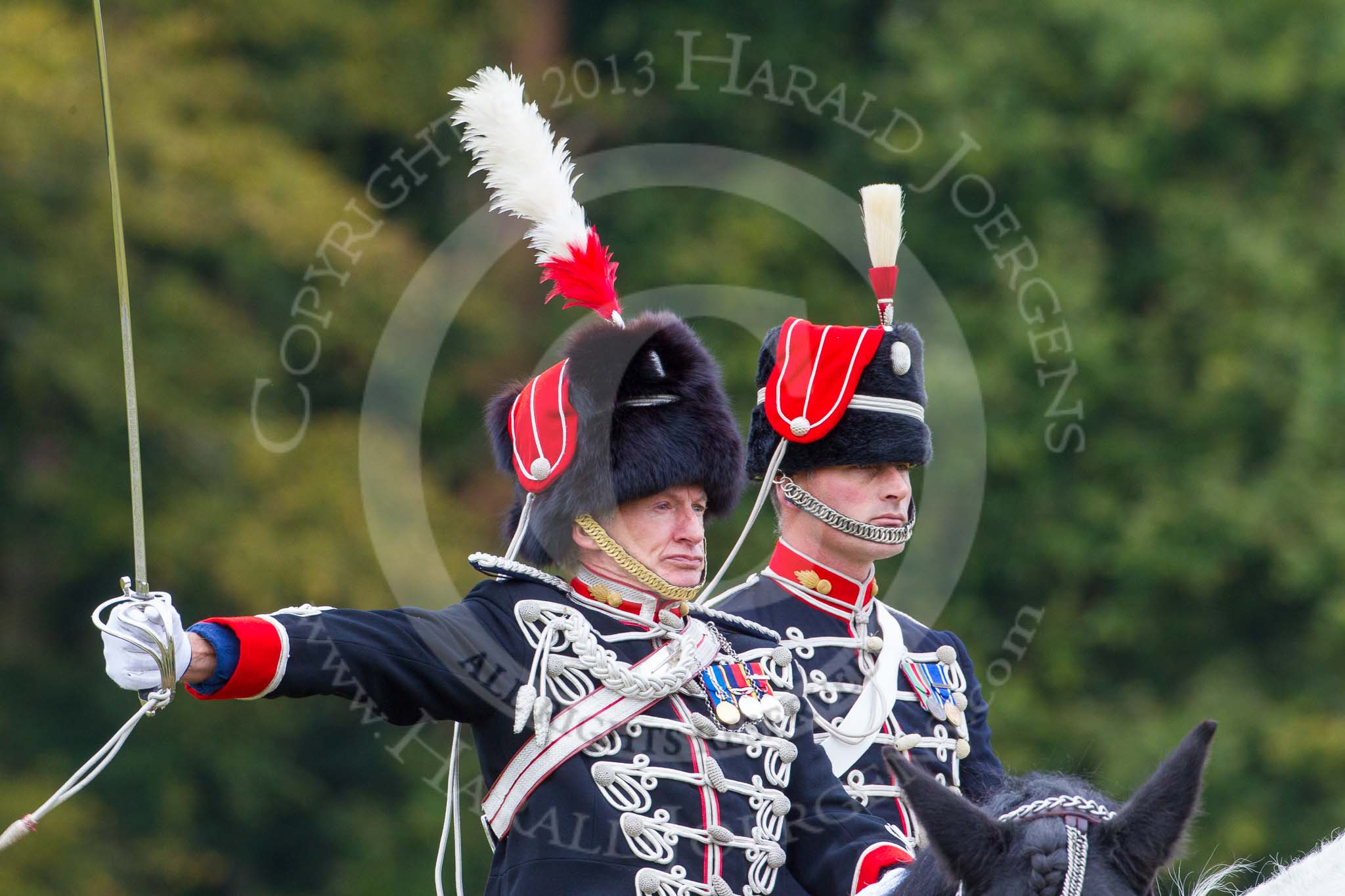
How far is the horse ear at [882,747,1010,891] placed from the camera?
256 centimetres

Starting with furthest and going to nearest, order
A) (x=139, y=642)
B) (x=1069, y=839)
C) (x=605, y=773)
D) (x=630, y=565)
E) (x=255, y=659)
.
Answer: (x=630, y=565) → (x=605, y=773) → (x=255, y=659) → (x=139, y=642) → (x=1069, y=839)

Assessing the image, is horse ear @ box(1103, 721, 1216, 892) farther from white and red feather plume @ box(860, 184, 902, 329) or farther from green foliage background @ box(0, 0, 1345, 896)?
green foliage background @ box(0, 0, 1345, 896)

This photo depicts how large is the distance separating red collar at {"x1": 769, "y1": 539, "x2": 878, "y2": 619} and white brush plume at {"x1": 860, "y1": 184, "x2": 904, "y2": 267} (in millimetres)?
699

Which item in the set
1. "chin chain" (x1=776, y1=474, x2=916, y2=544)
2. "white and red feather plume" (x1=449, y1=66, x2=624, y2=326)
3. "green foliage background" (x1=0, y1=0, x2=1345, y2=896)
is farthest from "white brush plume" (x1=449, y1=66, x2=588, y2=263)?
"green foliage background" (x1=0, y1=0, x2=1345, y2=896)

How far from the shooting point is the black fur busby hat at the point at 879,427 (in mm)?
4379

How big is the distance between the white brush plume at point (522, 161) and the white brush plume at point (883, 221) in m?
0.87

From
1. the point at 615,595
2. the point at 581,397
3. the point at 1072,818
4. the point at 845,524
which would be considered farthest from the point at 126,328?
the point at 845,524

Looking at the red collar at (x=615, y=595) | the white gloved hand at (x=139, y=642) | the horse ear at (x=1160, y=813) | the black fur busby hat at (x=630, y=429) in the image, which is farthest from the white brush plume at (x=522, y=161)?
the horse ear at (x=1160, y=813)

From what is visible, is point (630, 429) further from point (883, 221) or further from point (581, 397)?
point (883, 221)

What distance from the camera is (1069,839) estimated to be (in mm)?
2553

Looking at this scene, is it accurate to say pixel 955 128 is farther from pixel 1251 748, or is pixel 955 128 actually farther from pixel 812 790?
pixel 812 790

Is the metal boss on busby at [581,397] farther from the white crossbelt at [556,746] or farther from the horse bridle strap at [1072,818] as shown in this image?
the horse bridle strap at [1072,818]

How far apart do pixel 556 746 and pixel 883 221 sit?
158 centimetres

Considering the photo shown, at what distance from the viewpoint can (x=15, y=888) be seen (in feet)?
30.9
